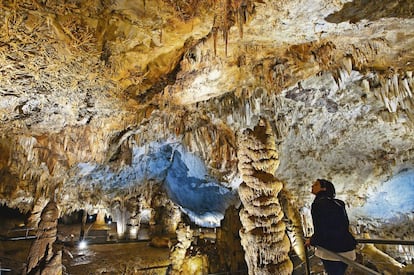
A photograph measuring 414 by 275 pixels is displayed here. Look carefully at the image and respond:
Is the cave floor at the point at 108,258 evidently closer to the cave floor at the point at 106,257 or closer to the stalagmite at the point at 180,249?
the cave floor at the point at 106,257

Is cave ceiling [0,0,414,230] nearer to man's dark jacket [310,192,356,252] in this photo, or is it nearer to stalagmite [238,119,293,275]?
stalagmite [238,119,293,275]

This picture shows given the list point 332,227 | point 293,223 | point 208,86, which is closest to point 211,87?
point 208,86

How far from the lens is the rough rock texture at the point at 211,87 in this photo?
4066 millimetres

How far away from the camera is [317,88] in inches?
267

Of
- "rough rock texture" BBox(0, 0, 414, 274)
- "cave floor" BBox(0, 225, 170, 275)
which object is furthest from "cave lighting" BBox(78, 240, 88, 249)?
"rough rock texture" BBox(0, 0, 414, 274)

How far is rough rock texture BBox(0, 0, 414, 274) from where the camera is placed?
13.3 feet

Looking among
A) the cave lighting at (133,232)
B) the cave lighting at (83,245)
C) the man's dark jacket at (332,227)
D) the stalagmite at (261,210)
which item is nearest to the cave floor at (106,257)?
the cave lighting at (83,245)

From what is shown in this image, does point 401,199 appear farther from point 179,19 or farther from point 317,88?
point 179,19

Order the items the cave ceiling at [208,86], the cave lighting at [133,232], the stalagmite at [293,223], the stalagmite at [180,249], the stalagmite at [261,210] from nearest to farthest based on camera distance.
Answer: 1. the cave ceiling at [208,86]
2. the stalagmite at [261,210]
3. the stalagmite at [180,249]
4. the stalagmite at [293,223]
5. the cave lighting at [133,232]

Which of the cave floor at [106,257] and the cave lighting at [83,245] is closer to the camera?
the cave floor at [106,257]

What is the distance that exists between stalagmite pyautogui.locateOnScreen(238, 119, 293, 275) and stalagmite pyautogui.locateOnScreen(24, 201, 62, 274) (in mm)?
4076

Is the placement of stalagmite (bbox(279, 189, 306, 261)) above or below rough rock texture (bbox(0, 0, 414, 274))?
below

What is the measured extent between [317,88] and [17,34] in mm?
6188

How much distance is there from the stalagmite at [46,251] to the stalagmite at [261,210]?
4.08 meters
